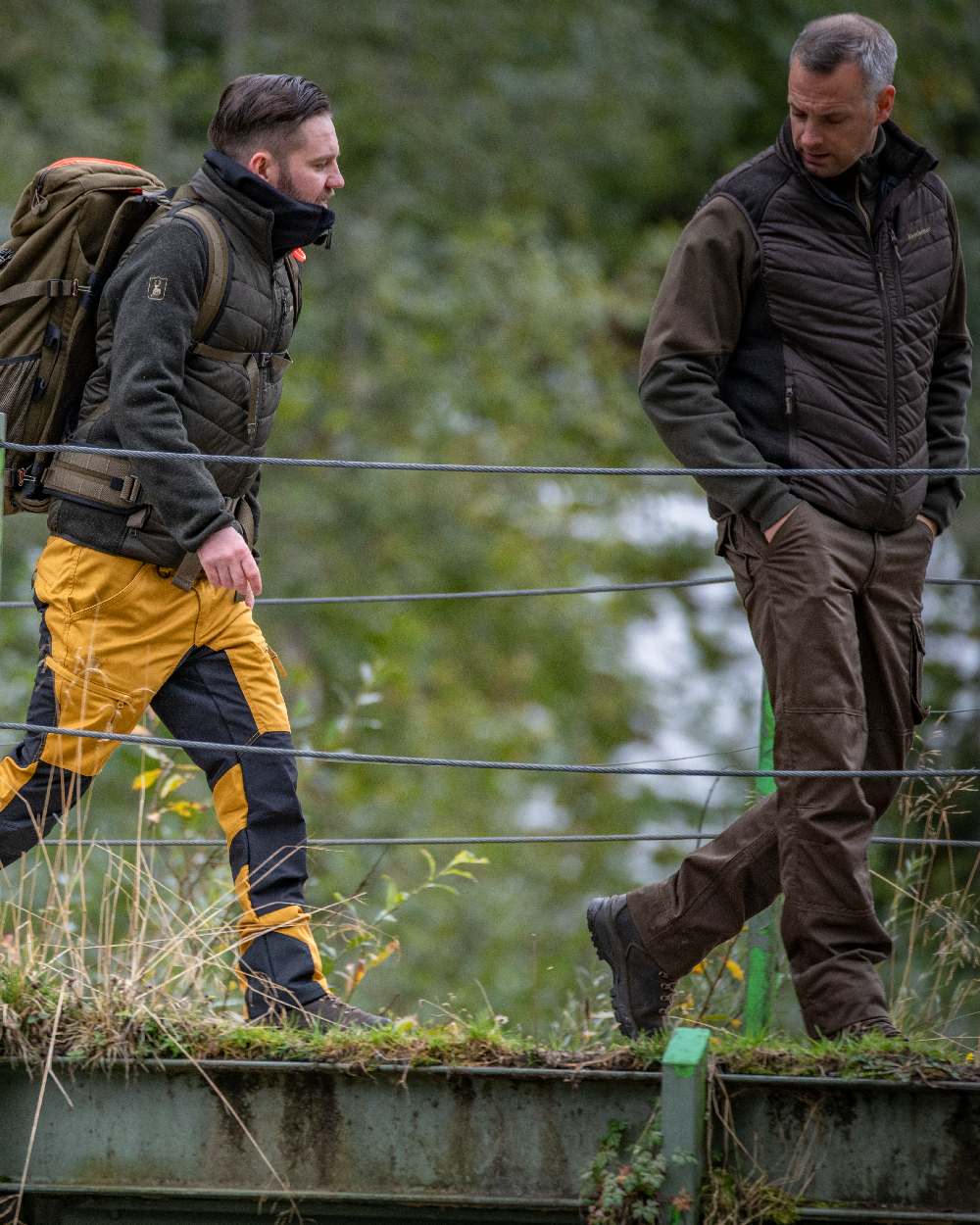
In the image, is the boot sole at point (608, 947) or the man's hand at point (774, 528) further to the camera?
the boot sole at point (608, 947)

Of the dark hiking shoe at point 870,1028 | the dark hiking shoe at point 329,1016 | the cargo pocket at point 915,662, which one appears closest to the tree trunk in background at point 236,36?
the cargo pocket at point 915,662

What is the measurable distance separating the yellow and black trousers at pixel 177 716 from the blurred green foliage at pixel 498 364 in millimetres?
7056

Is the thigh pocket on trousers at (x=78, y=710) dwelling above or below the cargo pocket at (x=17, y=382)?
below

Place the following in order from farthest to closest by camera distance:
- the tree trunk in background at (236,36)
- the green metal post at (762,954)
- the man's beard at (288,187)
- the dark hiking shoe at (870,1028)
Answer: the tree trunk in background at (236,36) < the green metal post at (762,954) < the man's beard at (288,187) < the dark hiking shoe at (870,1028)

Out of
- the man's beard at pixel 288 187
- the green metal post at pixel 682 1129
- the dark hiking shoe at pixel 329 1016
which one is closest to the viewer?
the green metal post at pixel 682 1129

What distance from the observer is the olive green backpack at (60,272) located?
12.4ft

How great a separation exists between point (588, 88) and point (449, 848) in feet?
18.6

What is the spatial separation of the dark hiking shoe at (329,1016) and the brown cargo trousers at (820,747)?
67 centimetres

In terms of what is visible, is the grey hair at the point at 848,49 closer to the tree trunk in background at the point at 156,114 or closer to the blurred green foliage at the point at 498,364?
the blurred green foliage at the point at 498,364

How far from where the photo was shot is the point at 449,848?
11586 mm

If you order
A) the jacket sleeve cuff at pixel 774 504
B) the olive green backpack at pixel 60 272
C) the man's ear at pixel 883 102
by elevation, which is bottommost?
the jacket sleeve cuff at pixel 774 504

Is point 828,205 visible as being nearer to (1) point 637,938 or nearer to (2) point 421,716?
(1) point 637,938

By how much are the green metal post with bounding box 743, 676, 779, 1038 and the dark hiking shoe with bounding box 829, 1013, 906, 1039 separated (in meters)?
0.63

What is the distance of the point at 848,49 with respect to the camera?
3.71 m
